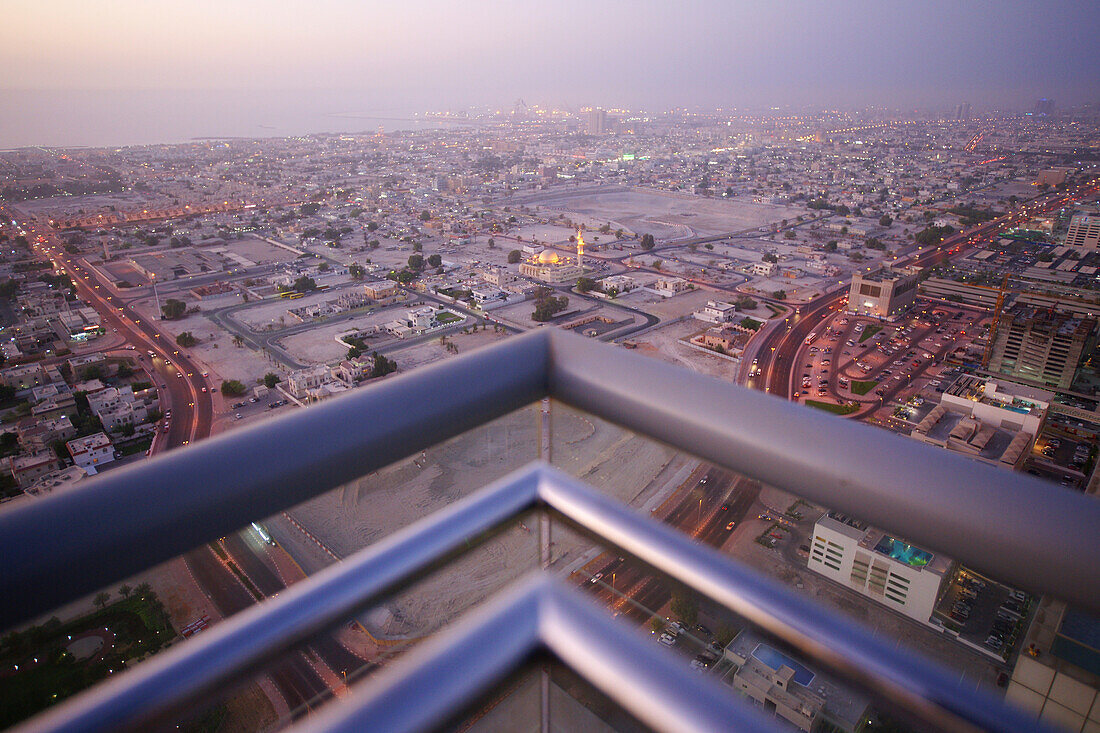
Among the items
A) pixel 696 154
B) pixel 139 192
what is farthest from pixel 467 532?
pixel 696 154

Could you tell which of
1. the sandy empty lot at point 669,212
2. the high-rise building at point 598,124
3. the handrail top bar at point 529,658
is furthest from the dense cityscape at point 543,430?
the high-rise building at point 598,124

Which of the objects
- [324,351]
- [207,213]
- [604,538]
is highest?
[604,538]

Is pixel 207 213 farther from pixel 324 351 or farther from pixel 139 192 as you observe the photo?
pixel 324 351

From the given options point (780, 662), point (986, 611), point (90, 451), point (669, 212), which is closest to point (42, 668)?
point (780, 662)

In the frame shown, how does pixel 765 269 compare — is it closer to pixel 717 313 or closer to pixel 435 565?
pixel 717 313

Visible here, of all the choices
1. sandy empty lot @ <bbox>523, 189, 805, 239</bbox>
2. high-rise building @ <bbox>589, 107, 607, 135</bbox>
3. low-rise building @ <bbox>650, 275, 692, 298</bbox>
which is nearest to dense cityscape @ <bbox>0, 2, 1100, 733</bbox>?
sandy empty lot @ <bbox>523, 189, 805, 239</bbox>

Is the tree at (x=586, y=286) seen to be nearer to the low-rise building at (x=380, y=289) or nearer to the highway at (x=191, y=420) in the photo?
the low-rise building at (x=380, y=289)
